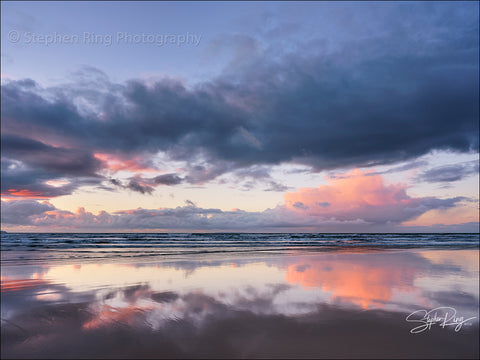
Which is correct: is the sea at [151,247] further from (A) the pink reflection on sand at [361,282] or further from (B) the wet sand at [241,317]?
(A) the pink reflection on sand at [361,282]

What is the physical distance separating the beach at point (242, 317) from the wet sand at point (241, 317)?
0.02m

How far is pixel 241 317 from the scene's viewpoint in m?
6.10

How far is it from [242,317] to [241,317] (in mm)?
23

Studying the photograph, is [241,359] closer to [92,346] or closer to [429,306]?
[92,346]

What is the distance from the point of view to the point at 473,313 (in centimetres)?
634

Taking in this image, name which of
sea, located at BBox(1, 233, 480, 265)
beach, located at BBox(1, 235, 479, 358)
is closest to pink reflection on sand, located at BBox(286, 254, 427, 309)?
beach, located at BBox(1, 235, 479, 358)

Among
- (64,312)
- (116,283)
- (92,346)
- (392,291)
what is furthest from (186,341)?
(392,291)

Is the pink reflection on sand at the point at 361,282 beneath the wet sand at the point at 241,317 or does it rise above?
beneath

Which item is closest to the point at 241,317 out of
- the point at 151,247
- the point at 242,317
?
the point at 242,317

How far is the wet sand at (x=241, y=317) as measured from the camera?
4578 mm

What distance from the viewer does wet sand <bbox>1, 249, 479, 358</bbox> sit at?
180 inches

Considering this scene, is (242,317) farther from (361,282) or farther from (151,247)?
(151,247)

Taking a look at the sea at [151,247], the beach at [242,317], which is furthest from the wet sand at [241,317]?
the sea at [151,247]

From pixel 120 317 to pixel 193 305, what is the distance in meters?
1.75
